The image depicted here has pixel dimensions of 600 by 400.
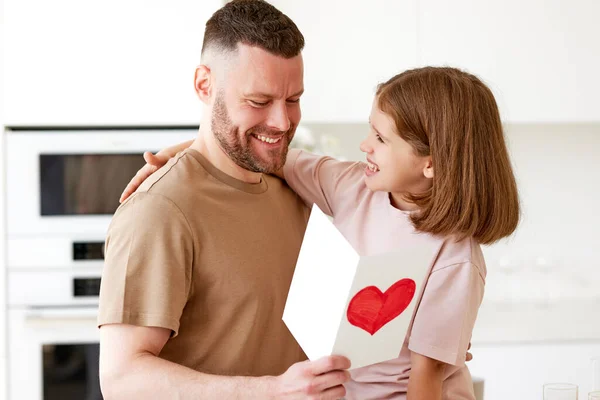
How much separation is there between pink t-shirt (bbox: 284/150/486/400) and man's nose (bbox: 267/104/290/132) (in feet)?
0.96

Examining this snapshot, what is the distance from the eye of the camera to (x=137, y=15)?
2.67m

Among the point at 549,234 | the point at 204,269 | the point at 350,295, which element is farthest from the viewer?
the point at 549,234

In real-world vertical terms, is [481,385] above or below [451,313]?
below

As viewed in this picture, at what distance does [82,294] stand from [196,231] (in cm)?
152

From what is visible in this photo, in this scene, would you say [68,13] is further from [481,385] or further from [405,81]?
[481,385]

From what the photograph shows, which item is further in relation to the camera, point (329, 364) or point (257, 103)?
point (257, 103)

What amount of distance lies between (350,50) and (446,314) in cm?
188

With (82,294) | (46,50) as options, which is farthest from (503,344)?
(46,50)

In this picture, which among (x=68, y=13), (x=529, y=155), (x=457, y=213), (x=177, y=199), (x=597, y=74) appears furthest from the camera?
(x=529, y=155)

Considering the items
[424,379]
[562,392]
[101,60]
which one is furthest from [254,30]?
[101,60]

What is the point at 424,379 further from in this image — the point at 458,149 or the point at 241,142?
the point at 241,142

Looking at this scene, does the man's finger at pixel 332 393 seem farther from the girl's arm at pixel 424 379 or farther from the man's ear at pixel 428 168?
the man's ear at pixel 428 168

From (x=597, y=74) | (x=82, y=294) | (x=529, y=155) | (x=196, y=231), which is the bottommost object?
(x=82, y=294)

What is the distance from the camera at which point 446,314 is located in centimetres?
138
